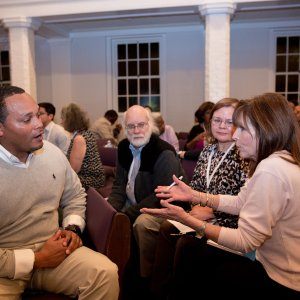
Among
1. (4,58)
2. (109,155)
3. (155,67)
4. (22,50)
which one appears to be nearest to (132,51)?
(155,67)

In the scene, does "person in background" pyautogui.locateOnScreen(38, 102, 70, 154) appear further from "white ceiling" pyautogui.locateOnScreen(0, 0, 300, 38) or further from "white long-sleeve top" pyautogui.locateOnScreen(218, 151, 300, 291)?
"white ceiling" pyautogui.locateOnScreen(0, 0, 300, 38)

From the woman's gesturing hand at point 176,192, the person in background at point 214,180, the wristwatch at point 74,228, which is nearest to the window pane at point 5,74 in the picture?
the person in background at point 214,180

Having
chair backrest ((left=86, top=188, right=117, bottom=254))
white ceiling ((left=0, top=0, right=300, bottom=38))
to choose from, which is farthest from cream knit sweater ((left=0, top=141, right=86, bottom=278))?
white ceiling ((left=0, top=0, right=300, bottom=38))

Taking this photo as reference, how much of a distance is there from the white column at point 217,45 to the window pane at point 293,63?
3252mm

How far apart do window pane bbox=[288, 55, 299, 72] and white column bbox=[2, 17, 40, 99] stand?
19.4ft

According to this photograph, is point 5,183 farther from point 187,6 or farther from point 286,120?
point 187,6

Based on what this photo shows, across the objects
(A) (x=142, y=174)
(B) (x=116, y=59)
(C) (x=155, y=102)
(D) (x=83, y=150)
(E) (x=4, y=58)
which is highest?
(E) (x=4, y=58)

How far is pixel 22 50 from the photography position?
297 inches

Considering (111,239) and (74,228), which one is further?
(74,228)

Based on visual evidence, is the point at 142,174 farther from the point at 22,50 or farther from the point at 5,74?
the point at 5,74

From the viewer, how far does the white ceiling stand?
7.09m

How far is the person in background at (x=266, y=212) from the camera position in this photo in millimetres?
1466

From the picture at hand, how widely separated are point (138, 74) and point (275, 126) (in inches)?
340

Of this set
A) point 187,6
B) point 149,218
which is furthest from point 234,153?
point 187,6
